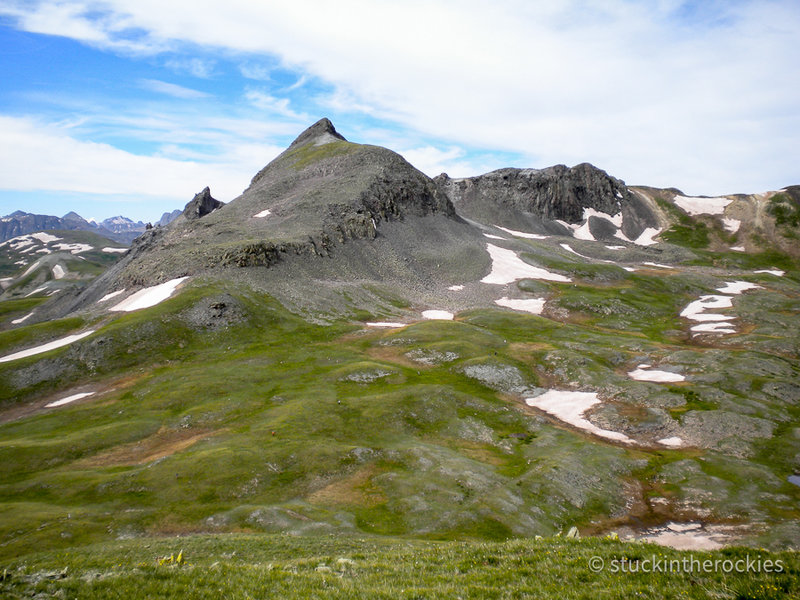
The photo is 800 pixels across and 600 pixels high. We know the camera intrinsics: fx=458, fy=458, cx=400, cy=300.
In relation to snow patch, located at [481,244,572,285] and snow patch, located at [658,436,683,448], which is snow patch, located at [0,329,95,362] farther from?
→ snow patch, located at [481,244,572,285]

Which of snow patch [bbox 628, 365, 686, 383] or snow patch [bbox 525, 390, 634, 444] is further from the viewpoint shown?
snow patch [bbox 628, 365, 686, 383]

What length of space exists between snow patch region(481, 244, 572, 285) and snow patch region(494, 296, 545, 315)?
13.0 meters

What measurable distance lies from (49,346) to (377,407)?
220 feet

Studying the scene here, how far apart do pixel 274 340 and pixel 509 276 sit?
89197mm

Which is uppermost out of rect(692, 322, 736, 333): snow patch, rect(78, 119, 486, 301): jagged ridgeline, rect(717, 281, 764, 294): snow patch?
rect(78, 119, 486, 301): jagged ridgeline

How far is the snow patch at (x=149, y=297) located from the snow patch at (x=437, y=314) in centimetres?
6057

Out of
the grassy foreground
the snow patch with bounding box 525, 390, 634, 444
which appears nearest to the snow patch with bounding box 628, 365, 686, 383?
the snow patch with bounding box 525, 390, 634, 444

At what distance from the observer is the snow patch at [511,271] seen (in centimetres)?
15300

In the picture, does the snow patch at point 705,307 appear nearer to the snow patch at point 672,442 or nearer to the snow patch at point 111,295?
the snow patch at point 672,442

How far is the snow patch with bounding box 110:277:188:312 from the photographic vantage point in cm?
10162

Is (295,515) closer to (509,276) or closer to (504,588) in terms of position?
(504,588)

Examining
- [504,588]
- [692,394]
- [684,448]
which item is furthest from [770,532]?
[504,588]

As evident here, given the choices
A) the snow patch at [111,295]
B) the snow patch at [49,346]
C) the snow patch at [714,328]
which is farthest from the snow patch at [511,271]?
the snow patch at [49,346]

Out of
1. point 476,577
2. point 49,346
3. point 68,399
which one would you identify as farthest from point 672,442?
point 49,346
